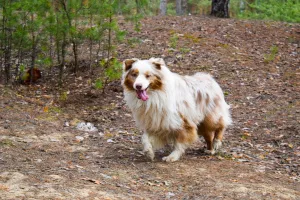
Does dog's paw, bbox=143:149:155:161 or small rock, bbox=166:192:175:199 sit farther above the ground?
dog's paw, bbox=143:149:155:161

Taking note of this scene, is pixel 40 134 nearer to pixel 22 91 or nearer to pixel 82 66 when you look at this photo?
pixel 22 91

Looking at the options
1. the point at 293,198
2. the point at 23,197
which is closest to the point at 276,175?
the point at 293,198

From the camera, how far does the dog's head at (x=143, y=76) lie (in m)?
6.20

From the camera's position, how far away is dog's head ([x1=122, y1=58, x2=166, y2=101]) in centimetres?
620

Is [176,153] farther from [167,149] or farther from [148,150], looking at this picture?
[167,149]

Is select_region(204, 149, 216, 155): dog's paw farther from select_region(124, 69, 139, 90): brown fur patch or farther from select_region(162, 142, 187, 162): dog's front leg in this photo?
select_region(124, 69, 139, 90): brown fur patch

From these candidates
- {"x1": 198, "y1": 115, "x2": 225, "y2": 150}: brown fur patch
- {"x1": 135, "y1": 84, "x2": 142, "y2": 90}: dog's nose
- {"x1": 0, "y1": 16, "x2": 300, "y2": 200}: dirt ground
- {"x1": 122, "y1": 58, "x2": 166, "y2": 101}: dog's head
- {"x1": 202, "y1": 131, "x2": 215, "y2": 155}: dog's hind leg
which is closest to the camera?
{"x1": 0, "y1": 16, "x2": 300, "y2": 200}: dirt ground

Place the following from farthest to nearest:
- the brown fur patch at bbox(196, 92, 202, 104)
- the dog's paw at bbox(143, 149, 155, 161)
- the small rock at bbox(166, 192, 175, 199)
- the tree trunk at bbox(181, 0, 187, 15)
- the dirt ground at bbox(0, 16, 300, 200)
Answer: the tree trunk at bbox(181, 0, 187, 15), the brown fur patch at bbox(196, 92, 202, 104), the dog's paw at bbox(143, 149, 155, 161), the dirt ground at bbox(0, 16, 300, 200), the small rock at bbox(166, 192, 175, 199)

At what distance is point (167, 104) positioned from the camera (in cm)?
646

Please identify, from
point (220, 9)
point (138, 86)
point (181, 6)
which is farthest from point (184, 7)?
point (138, 86)

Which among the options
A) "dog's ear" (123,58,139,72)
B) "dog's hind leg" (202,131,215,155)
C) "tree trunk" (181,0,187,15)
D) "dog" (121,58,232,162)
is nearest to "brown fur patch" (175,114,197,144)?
"dog" (121,58,232,162)

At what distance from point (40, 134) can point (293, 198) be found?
394 cm

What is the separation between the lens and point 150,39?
12953 millimetres

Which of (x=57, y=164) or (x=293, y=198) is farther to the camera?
(x=57, y=164)
